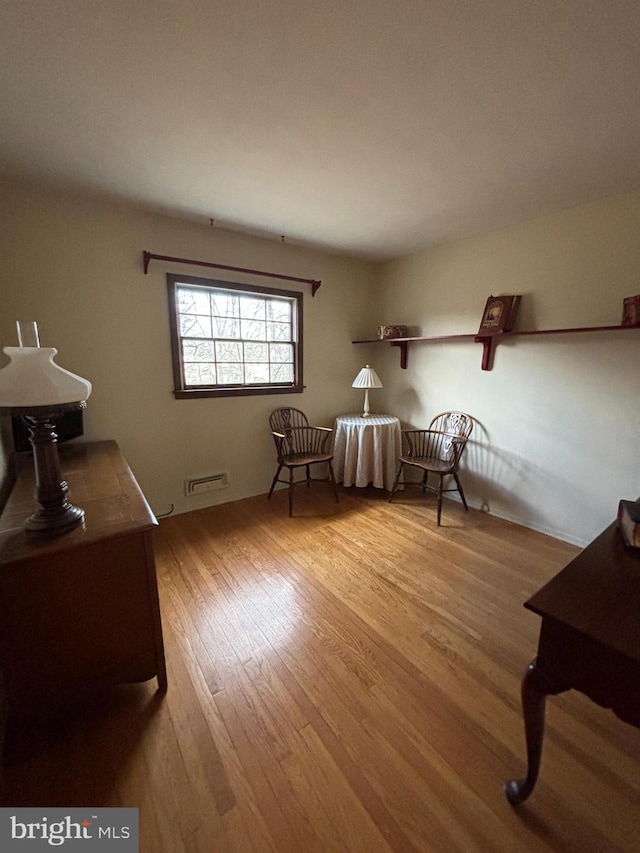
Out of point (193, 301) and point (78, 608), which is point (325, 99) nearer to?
point (193, 301)

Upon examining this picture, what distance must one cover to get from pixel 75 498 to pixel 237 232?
2.42m

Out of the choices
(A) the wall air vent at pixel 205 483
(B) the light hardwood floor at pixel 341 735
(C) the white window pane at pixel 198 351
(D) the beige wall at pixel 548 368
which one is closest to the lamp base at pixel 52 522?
(B) the light hardwood floor at pixel 341 735

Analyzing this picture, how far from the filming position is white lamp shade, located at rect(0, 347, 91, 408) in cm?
101

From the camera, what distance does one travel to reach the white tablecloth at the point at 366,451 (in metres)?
3.07

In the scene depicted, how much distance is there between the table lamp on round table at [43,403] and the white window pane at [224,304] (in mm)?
1836

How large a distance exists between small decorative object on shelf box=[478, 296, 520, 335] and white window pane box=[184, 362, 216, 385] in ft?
7.56

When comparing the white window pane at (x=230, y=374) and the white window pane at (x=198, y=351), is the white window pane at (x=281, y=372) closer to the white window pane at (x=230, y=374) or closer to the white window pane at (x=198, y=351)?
the white window pane at (x=230, y=374)

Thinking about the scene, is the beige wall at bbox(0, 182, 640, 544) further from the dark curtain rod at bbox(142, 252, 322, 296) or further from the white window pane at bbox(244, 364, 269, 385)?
the white window pane at bbox(244, 364, 269, 385)

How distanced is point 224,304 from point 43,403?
211 centimetres

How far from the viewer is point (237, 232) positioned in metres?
2.78

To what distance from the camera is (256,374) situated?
3133mm

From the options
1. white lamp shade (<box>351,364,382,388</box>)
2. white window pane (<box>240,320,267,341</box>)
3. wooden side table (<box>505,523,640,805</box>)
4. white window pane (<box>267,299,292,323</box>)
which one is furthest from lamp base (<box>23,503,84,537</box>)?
white lamp shade (<box>351,364,382,388</box>)

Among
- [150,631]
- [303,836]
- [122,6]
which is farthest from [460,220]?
[303,836]

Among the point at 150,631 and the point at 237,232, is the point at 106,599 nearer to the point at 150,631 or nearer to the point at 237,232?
the point at 150,631
